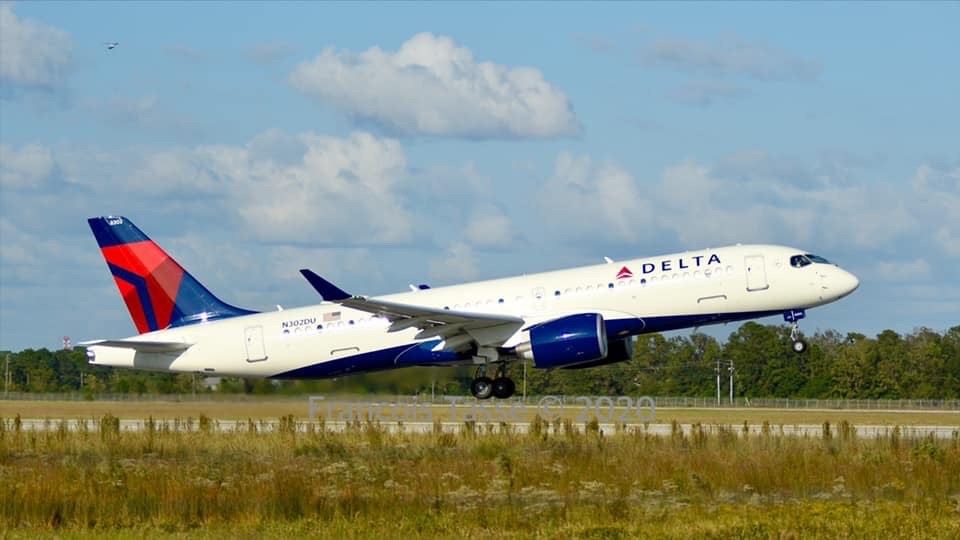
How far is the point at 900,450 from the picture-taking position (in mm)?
28875

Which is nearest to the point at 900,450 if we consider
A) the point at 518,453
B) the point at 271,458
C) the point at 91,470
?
the point at 518,453

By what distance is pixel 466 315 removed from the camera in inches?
1580

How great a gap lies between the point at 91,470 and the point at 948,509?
48.2ft

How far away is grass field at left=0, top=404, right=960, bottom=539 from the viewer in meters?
19.7

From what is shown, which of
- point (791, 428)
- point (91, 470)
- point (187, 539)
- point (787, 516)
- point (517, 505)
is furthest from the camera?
point (791, 428)

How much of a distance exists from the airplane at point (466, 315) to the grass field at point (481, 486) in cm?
729

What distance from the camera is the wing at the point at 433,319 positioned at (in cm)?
3828

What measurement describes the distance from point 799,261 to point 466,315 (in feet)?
30.8

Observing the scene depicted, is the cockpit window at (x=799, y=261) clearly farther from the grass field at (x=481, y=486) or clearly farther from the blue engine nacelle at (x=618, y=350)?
the grass field at (x=481, y=486)

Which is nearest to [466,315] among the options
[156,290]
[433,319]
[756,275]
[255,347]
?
[433,319]

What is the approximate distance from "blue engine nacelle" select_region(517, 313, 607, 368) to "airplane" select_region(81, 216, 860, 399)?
0.13 ft

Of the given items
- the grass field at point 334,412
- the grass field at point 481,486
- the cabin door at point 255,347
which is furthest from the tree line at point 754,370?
the grass field at point 481,486

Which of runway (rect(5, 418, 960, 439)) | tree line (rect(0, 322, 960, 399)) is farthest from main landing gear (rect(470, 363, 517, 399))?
tree line (rect(0, 322, 960, 399))

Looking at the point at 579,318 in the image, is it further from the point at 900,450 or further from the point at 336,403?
the point at 900,450
